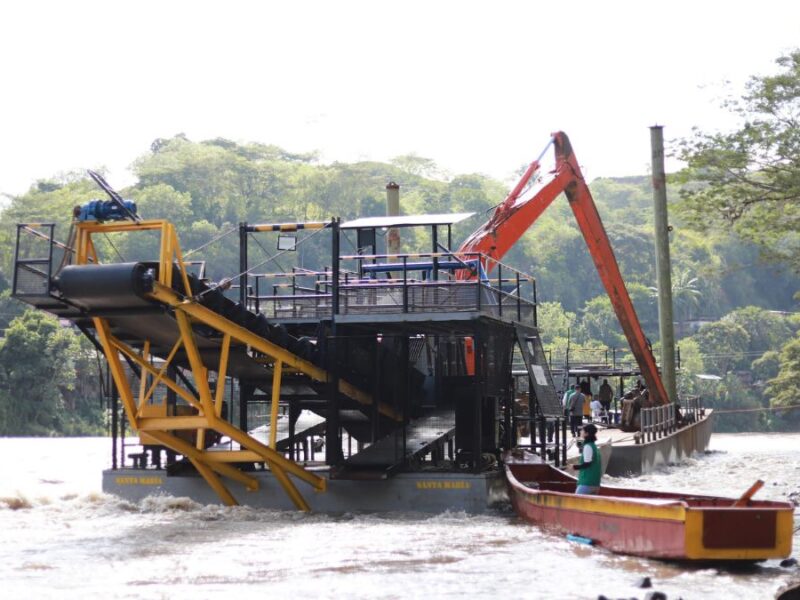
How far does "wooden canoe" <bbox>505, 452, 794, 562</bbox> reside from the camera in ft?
57.0

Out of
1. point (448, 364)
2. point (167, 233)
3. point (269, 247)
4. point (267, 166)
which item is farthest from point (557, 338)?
point (167, 233)

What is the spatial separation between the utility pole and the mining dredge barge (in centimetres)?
1763

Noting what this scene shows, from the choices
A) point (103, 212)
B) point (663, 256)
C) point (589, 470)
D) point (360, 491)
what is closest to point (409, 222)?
point (360, 491)

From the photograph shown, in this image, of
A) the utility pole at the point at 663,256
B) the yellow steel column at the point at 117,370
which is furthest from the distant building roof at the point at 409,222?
the utility pole at the point at 663,256

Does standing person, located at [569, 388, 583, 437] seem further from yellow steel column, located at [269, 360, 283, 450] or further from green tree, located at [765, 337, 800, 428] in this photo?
green tree, located at [765, 337, 800, 428]

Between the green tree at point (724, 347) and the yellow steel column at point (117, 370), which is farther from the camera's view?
the green tree at point (724, 347)

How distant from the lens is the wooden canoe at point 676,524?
17359mm

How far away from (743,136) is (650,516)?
79.8 ft

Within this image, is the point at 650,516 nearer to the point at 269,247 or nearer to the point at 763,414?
the point at 763,414

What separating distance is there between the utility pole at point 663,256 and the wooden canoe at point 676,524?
1023 inches

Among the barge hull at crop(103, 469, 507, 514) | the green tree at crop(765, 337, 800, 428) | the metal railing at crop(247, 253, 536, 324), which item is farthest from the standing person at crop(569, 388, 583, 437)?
the green tree at crop(765, 337, 800, 428)

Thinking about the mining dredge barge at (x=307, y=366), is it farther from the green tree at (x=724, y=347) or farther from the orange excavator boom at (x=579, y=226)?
the green tree at (x=724, y=347)

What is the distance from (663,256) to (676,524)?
30.1 meters

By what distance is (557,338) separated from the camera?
112 m
